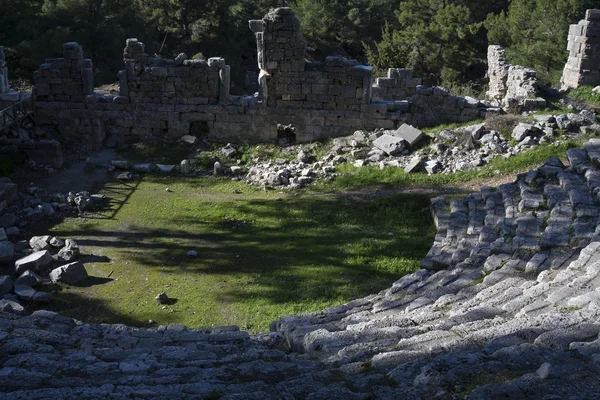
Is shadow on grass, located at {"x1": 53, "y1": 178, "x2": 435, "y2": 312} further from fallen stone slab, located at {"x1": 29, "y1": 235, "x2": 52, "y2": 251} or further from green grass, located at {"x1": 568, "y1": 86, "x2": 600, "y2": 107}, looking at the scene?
green grass, located at {"x1": 568, "y1": 86, "x2": 600, "y2": 107}

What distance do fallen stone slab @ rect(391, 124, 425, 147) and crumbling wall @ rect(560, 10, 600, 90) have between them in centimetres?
629

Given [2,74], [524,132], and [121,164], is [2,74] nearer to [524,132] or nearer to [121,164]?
[121,164]

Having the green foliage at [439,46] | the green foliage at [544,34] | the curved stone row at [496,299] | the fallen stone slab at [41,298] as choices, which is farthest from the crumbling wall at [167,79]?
the green foliage at [544,34]

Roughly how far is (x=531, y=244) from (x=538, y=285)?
2.08 metres

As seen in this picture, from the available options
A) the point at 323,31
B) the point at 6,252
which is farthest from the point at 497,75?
the point at 323,31

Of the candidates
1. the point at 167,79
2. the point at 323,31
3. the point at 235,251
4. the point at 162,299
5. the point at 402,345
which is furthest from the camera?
the point at 323,31

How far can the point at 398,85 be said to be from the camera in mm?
17656

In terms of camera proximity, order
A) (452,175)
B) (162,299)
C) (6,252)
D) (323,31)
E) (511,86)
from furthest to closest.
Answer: (323,31) < (511,86) < (452,175) < (6,252) < (162,299)

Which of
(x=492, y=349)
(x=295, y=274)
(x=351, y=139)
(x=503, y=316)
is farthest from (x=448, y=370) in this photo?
(x=351, y=139)

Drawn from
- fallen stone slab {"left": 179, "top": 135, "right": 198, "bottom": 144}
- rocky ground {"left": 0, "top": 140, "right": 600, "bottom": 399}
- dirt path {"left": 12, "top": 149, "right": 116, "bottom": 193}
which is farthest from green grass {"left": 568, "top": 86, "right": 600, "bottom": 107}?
dirt path {"left": 12, "top": 149, "right": 116, "bottom": 193}

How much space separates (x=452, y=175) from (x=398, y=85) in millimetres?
4045

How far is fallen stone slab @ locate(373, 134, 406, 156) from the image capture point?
51.4 feet

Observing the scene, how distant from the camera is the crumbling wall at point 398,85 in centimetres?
1761

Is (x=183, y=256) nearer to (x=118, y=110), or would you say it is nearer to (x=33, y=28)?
(x=118, y=110)
